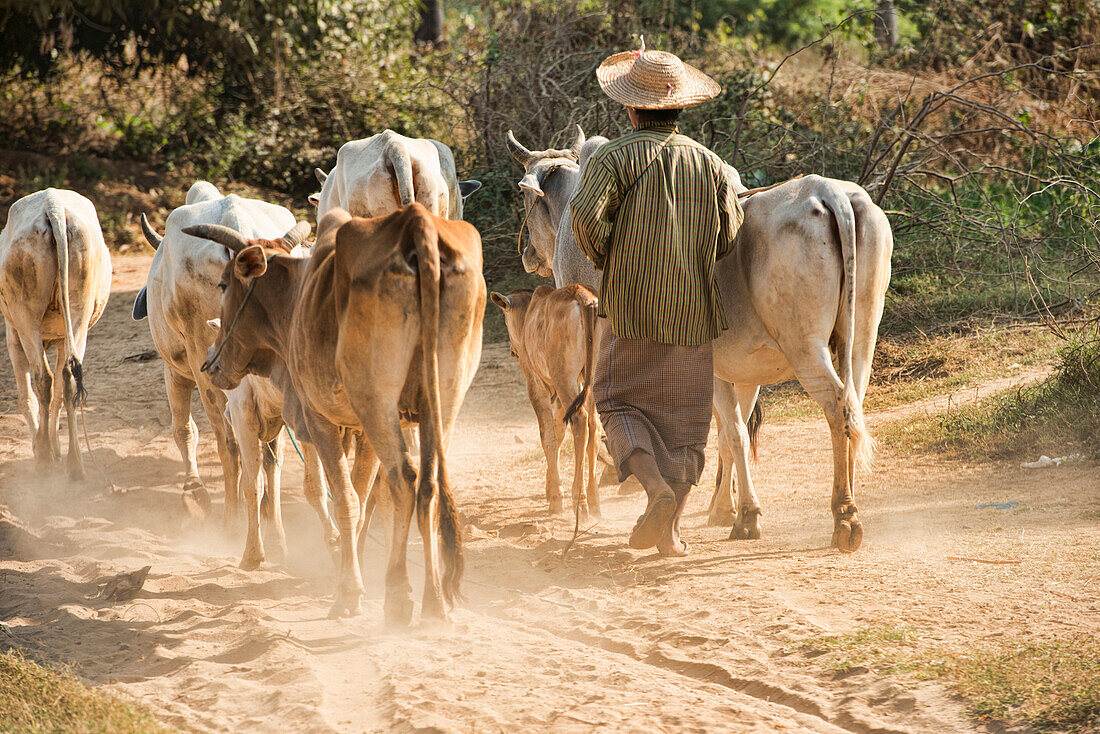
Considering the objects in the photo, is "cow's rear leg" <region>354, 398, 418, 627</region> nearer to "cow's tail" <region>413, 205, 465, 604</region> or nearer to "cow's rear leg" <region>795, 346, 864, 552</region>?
"cow's tail" <region>413, 205, 465, 604</region>

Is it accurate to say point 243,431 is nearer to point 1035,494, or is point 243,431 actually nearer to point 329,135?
point 1035,494

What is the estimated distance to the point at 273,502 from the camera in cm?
639

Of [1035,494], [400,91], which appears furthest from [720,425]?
[400,91]

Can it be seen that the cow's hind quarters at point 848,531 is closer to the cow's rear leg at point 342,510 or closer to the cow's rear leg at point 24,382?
the cow's rear leg at point 342,510

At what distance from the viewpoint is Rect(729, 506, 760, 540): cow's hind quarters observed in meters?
6.06

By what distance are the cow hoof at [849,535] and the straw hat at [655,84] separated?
2.33 meters

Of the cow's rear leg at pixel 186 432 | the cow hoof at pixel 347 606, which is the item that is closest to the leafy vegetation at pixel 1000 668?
the cow hoof at pixel 347 606

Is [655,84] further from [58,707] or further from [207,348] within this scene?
[58,707]

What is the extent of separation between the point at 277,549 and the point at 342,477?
167 centimetres

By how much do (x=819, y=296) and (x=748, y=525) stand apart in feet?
4.83

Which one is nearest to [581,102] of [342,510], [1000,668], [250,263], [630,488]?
[630,488]

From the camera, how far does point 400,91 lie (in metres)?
16.9

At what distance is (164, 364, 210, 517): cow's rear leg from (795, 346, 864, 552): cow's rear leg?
4372 mm

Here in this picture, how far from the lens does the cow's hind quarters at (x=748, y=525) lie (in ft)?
19.9
